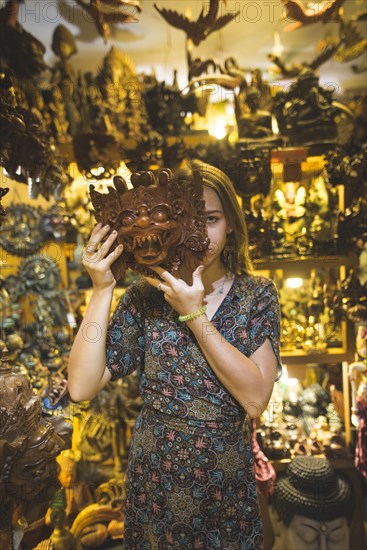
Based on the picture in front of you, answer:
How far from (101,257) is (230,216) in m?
0.35

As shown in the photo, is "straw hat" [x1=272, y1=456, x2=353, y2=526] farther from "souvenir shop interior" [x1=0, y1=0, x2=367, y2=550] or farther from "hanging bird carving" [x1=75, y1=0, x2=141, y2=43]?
"hanging bird carving" [x1=75, y1=0, x2=141, y2=43]

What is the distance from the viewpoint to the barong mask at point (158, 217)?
108 cm

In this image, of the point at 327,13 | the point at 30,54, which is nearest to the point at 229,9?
the point at 327,13

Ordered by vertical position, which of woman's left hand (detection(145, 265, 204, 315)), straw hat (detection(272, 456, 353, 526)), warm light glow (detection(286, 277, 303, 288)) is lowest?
straw hat (detection(272, 456, 353, 526))

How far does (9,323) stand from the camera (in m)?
2.08

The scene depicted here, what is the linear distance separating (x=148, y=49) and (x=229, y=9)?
2.42 feet

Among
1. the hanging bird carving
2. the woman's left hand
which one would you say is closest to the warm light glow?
the woman's left hand

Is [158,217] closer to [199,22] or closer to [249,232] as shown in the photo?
[249,232]

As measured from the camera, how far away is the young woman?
3.69ft

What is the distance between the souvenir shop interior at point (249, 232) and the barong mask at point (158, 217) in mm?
709

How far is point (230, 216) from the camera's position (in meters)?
1.21

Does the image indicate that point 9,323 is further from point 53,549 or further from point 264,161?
point 264,161

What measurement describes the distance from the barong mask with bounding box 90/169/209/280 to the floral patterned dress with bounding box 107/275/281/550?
19 centimetres

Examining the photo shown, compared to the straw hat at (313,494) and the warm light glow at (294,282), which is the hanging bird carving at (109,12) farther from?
the straw hat at (313,494)
